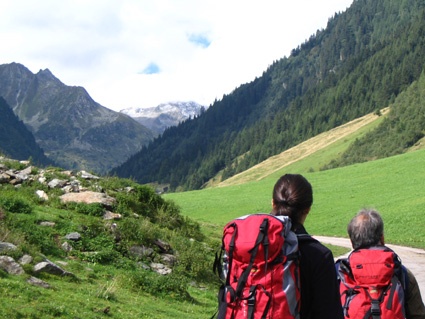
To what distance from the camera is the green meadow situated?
36.9m

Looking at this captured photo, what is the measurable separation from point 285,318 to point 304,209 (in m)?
0.95

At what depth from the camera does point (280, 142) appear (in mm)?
196375

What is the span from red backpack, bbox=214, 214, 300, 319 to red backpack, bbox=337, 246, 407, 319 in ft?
5.58

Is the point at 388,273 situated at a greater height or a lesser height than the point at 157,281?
greater

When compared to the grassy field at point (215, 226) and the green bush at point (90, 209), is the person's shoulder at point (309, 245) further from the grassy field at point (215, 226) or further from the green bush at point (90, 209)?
the green bush at point (90, 209)

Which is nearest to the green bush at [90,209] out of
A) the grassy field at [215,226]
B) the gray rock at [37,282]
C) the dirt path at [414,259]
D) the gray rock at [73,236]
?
the grassy field at [215,226]

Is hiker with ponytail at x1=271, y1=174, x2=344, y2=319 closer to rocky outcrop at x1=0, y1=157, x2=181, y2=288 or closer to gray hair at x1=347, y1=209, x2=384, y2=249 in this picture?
gray hair at x1=347, y1=209, x2=384, y2=249

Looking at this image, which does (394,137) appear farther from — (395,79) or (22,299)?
(22,299)

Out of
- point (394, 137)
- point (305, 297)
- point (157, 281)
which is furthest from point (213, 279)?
point (394, 137)

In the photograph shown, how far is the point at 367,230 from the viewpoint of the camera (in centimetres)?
539

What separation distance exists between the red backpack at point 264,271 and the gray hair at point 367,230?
1822 millimetres

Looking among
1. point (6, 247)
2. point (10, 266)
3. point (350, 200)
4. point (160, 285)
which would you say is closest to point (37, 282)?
point (10, 266)

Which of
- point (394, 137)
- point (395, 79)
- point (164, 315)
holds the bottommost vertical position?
point (164, 315)

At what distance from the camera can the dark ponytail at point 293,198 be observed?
13.7 ft
